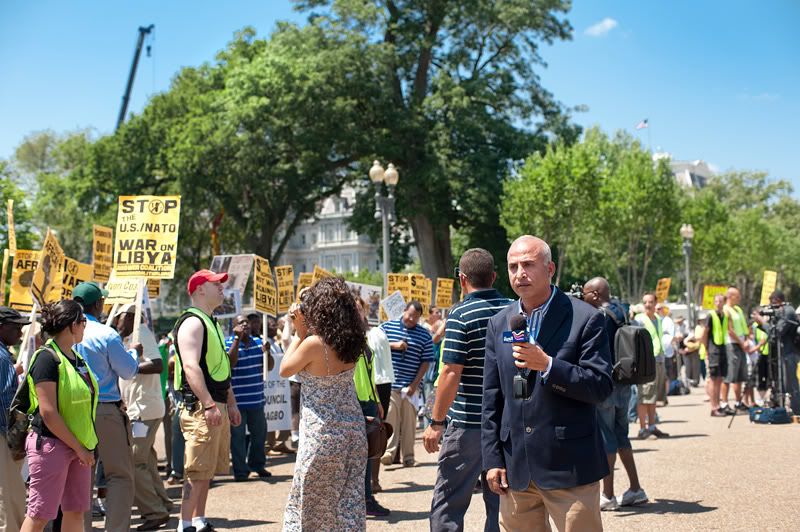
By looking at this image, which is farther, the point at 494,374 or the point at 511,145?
the point at 511,145

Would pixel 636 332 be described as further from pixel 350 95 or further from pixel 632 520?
pixel 350 95

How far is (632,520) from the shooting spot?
308 inches

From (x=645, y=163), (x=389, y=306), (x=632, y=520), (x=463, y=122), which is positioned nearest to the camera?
(x=632, y=520)

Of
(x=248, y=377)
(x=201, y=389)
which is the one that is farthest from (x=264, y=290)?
(x=201, y=389)

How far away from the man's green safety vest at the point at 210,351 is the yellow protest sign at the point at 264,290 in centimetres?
601

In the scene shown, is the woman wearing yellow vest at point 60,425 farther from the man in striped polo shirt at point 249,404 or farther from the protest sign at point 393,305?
the protest sign at point 393,305

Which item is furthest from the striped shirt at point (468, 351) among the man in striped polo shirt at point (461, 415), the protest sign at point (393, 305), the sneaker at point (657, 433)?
the sneaker at point (657, 433)

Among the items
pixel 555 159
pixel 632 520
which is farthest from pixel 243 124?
pixel 632 520

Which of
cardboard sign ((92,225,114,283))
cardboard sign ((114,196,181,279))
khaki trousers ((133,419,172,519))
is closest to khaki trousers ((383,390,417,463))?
cardboard sign ((114,196,181,279))

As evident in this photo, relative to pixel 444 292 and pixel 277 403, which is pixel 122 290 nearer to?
pixel 277 403

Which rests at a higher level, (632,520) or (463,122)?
(463,122)

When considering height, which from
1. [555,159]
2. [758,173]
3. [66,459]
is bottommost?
[66,459]

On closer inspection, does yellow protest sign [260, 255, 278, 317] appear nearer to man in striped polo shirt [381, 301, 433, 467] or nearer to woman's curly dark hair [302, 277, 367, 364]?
man in striped polo shirt [381, 301, 433, 467]

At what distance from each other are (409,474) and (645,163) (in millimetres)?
36867
